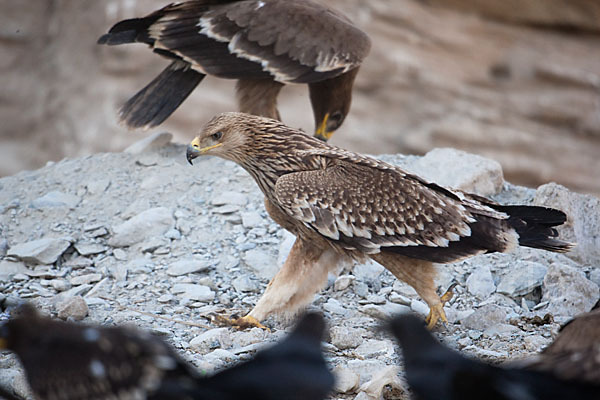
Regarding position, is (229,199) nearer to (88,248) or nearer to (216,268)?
(216,268)

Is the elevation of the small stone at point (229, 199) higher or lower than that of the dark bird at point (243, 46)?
lower

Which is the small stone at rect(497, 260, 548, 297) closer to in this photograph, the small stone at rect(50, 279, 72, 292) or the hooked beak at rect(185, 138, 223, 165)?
the hooked beak at rect(185, 138, 223, 165)

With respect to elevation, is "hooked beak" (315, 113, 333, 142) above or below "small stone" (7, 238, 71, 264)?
above

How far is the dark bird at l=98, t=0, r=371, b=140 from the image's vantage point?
204 inches

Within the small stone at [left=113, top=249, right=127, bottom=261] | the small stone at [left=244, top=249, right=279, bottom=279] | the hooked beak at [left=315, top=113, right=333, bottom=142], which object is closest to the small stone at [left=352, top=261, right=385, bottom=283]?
the small stone at [left=244, top=249, right=279, bottom=279]

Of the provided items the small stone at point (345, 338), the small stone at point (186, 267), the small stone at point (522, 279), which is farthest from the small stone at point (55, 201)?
the small stone at point (522, 279)

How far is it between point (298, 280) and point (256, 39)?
2127 mm

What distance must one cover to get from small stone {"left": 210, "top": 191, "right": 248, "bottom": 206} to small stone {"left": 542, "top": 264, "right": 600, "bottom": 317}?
1921 millimetres

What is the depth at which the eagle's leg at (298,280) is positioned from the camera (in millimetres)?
3744

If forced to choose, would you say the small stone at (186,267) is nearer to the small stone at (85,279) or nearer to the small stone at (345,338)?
the small stone at (85,279)

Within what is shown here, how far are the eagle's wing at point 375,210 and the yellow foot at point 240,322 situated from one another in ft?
1.78

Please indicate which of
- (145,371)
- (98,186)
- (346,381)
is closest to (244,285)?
(346,381)

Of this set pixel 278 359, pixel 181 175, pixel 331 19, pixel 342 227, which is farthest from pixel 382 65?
pixel 278 359

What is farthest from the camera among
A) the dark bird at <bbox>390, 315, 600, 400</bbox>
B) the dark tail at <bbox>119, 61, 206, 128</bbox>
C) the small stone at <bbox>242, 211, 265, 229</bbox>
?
the dark tail at <bbox>119, 61, 206, 128</bbox>
